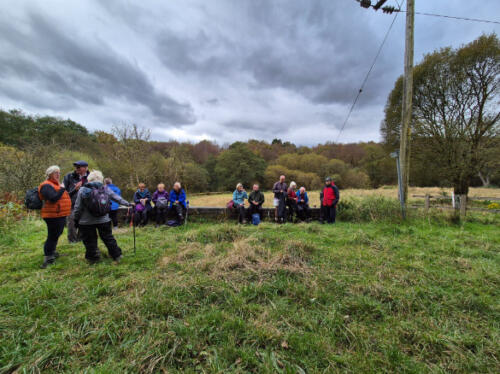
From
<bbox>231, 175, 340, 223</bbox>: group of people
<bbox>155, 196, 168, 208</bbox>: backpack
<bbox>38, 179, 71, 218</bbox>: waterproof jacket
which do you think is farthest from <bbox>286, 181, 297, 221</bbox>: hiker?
<bbox>38, 179, 71, 218</bbox>: waterproof jacket

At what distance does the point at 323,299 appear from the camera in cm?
233

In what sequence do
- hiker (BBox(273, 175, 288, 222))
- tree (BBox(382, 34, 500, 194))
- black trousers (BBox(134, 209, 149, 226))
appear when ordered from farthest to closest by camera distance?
1. tree (BBox(382, 34, 500, 194))
2. hiker (BBox(273, 175, 288, 222))
3. black trousers (BBox(134, 209, 149, 226))

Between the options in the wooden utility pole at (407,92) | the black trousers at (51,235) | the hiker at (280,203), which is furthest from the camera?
the hiker at (280,203)

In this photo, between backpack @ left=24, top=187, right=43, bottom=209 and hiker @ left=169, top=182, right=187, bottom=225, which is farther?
hiker @ left=169, top=182, right=187, bottom=225

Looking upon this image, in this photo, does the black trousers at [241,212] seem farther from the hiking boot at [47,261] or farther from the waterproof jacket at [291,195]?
the hiking boot at [47,261]

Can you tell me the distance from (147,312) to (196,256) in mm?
1479

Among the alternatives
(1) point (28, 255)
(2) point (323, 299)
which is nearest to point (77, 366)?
(2) point (323, 299)

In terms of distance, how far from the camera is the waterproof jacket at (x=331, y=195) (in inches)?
258

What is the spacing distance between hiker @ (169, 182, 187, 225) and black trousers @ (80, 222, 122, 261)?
2.89 m

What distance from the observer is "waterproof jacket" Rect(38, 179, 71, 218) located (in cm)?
318

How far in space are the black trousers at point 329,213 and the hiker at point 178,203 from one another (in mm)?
4709

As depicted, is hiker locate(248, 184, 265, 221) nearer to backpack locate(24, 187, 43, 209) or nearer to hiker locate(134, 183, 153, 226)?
hiker locate(134, 183, 153, 226)

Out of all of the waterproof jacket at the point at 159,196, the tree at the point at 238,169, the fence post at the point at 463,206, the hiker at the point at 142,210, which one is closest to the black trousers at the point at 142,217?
the hiker at the point at 142,210

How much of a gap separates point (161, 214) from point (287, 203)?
425 cm
